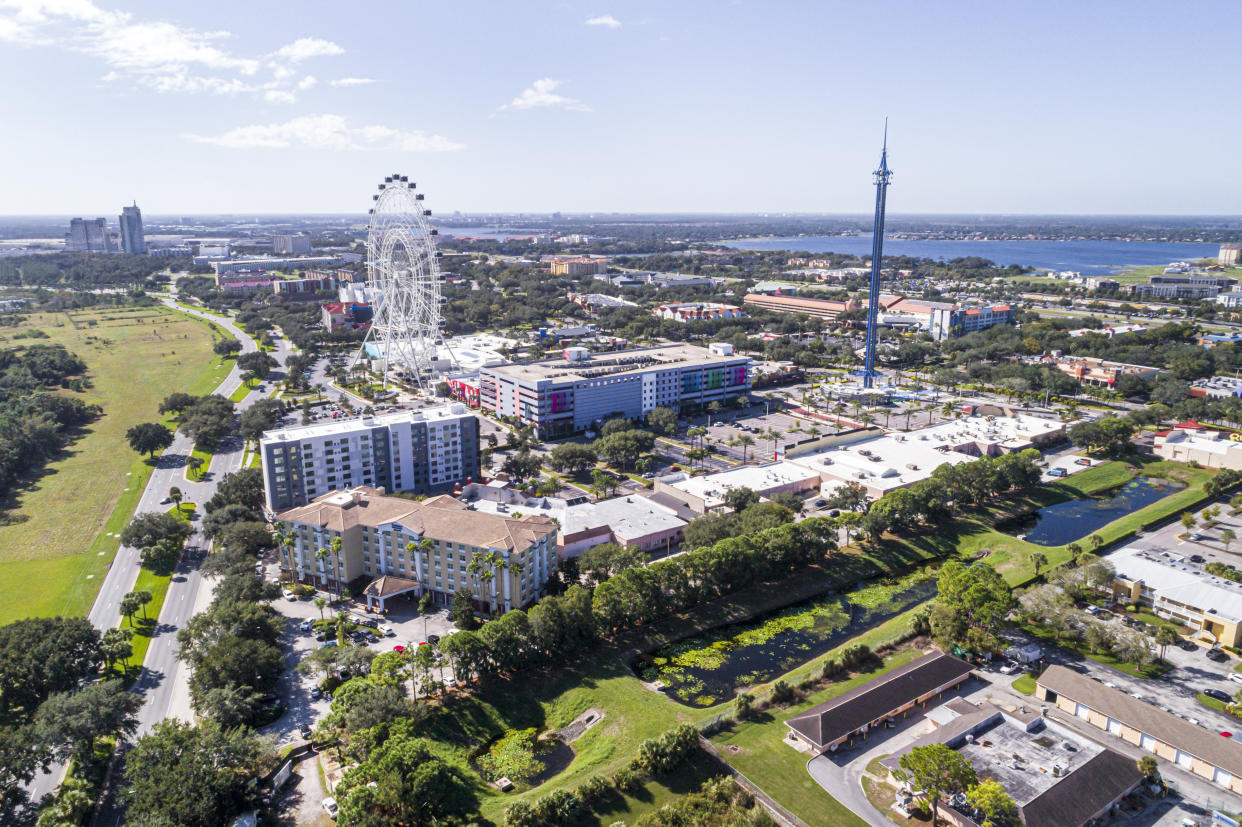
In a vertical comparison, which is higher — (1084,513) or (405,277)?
(405,277)

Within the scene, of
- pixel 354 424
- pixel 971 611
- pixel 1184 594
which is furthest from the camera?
pixel 354 424

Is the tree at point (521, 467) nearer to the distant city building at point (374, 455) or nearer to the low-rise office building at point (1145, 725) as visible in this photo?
the distant city building at point (374, 455)

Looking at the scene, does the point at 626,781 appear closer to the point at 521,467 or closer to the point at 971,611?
the point at 971,611

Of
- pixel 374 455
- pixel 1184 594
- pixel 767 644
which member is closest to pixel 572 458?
pixel 374 455

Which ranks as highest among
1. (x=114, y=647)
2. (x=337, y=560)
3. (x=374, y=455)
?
(x=374, y=455)

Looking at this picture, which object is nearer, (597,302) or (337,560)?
(337,560)

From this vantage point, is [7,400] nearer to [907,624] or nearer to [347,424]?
[347,424]

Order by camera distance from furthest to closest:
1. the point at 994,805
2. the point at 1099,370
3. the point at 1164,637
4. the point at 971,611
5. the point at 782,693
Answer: the point at 1099,370 → the point at 971,611 → the point at 1164,637 → the point at 782,693 → the point at 994,805
